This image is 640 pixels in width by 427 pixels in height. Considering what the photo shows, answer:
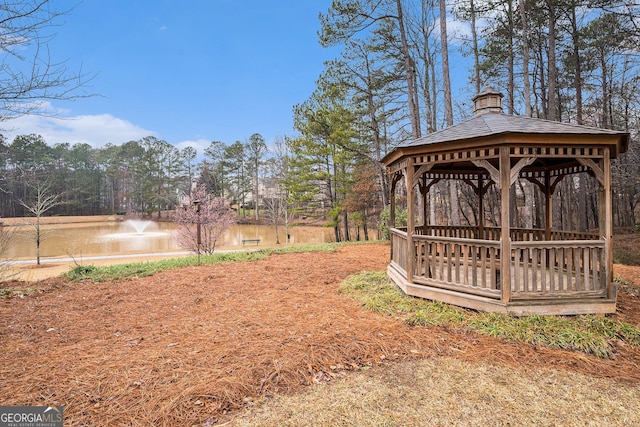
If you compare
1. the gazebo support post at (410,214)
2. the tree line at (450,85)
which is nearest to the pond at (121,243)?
the tree line at (450,85)

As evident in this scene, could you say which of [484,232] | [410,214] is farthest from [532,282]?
[484,232]

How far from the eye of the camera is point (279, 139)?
30922 mm

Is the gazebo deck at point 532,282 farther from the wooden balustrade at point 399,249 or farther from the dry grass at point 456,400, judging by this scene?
the dry grass at point 456,400

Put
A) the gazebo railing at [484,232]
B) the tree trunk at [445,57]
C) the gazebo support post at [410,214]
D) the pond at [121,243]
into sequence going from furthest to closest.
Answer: the pond at [121,243] → the tree trunk at [445,57] → the gazebo railing at [484,232] → the gazebo support post at [410,214]

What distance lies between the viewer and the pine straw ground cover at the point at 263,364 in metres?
2.65

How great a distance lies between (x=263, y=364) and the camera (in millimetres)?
3318

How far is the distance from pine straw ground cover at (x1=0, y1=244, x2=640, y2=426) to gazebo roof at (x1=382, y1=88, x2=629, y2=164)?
2.75m

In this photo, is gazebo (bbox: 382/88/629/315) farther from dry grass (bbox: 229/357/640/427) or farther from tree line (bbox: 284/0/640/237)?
tree line (bbox: 284/0/640/237)

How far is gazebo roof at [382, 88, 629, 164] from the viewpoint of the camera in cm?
440

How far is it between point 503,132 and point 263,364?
4.41 meters

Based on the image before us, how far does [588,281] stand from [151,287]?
27.5 ft

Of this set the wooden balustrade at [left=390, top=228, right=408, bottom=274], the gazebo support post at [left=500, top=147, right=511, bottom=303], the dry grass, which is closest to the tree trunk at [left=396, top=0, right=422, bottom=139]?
the wooden balustrade at [left=390, top=228, right=408, bottom=274]

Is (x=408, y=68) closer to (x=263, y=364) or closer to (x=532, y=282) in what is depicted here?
(x=532, y=282)

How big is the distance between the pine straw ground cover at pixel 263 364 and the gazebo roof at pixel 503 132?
2.75m
